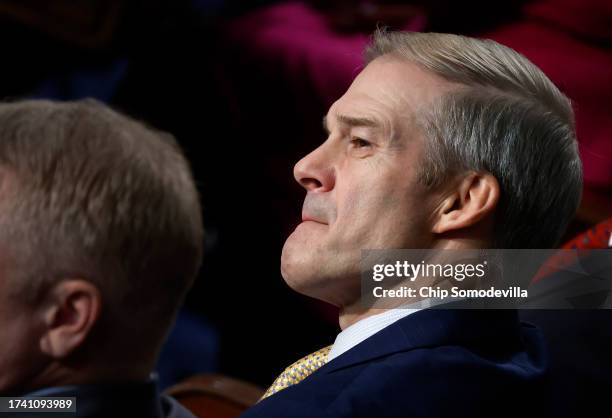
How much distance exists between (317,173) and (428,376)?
0.75ft

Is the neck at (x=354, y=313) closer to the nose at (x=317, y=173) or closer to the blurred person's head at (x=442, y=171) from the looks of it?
the blurred person's head at (x=442, y=171)

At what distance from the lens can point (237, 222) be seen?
2008 mm

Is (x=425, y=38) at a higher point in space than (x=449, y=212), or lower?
higher

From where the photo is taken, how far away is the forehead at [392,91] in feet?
3.16

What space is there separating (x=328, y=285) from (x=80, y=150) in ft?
0.99

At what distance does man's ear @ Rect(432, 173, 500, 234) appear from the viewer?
3.06 ft

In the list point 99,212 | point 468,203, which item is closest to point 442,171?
point 468,203

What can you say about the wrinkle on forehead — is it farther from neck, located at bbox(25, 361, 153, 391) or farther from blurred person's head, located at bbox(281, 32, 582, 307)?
neck, located at bbox(25, 361, 153, 391)

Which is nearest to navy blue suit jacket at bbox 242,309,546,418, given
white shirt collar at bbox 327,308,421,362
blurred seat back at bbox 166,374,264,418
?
white shirt collar at bbox 327,308,421,362

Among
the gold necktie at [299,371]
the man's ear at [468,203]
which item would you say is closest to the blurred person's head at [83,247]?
the gold necktie at [299,371]

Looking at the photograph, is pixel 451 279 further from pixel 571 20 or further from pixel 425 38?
pixel 571 20

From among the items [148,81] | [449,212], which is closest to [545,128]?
[449,212]

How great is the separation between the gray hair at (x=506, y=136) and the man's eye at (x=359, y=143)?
6 centimetres

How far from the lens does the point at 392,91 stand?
0.98 meters
